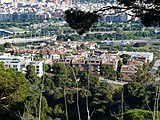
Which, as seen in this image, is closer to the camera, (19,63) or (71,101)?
(71,101)

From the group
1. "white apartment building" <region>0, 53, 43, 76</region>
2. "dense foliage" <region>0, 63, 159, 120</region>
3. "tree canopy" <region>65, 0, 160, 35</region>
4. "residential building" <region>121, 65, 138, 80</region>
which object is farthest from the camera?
"white apartment building" <region>0, 53, 43, 76</region>

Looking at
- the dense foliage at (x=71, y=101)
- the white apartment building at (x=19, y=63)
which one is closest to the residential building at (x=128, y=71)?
the dense foliage at (x=71, y=101)

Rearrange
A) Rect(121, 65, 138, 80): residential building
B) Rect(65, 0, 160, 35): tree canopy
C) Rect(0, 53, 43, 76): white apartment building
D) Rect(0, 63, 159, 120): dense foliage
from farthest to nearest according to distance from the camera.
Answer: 1. Rect(0, 53, 43, 76): white apartment building
2. Rect(121, 65, 138, 80): residential building
3. Rect(0, 63, 159, 120): dense foliage
4. Rect(65, 0, 160, 35): tree canopy

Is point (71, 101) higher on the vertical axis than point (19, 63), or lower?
higher

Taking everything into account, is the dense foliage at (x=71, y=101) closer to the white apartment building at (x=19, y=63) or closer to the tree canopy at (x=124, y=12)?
the tree canopy at (x=124, y=12)

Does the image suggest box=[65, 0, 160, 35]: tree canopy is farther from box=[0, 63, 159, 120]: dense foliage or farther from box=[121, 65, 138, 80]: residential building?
box=[121, 65, 138, 80]: residential building

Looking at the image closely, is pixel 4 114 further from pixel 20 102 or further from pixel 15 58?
pixel 15 58

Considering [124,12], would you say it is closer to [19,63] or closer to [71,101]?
[71,101]

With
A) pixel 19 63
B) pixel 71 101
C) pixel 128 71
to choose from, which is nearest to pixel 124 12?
pixel 71 101

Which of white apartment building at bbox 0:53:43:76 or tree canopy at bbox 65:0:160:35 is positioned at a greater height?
tree canopy at bbox 65:0:160:35

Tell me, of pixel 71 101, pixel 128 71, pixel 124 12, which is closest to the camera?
pixel 124 12

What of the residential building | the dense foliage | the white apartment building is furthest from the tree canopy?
the white apartment building

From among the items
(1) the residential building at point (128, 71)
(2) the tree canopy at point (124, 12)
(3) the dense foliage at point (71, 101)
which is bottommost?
(1) the residential building at point (128, 71)
